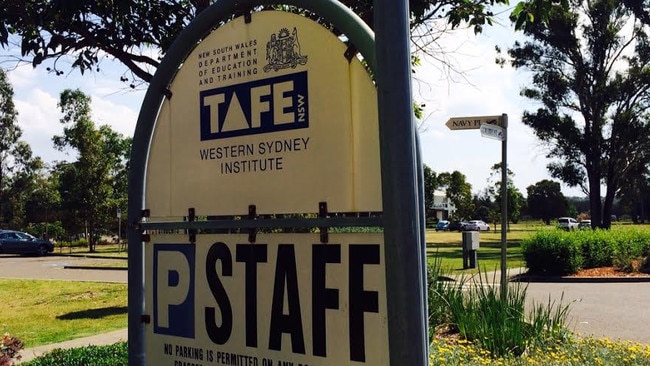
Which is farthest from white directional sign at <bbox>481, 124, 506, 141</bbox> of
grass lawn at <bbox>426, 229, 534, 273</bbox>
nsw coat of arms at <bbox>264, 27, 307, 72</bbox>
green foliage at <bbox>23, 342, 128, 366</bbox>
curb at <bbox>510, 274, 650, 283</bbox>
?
curb at <bbox>510, 274, 650, 283</bbox>

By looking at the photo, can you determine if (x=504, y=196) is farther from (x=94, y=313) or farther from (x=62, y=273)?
(x=62, y=273)

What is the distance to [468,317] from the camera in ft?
21.6

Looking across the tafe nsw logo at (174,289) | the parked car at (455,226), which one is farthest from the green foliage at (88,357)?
the parked car at (455,226)

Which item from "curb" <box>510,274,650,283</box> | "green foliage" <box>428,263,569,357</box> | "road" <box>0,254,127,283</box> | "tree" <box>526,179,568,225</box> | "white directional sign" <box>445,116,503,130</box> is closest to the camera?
"green foliage" <box>428,263,569,357</box>

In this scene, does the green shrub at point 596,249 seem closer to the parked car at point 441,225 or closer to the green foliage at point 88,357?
the green foliage at point 88,357

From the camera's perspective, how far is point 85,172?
33000mm

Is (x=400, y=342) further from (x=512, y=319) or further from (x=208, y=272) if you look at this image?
(x=512, y=319)

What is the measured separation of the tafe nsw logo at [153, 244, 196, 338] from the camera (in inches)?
106

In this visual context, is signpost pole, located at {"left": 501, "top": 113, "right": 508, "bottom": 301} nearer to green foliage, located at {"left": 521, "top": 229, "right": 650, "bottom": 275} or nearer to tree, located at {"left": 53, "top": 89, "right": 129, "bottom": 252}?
green foliage, located at {"left": 521, "top": 229, "right": 650, "bottom": 275}

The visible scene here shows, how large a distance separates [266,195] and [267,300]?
0.42 m

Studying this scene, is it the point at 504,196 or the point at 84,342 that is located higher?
the point at 504,196

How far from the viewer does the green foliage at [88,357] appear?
19.1 ft

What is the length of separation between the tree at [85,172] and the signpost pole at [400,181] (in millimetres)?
32927

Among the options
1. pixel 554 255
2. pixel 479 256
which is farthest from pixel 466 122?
pixel 479 256
